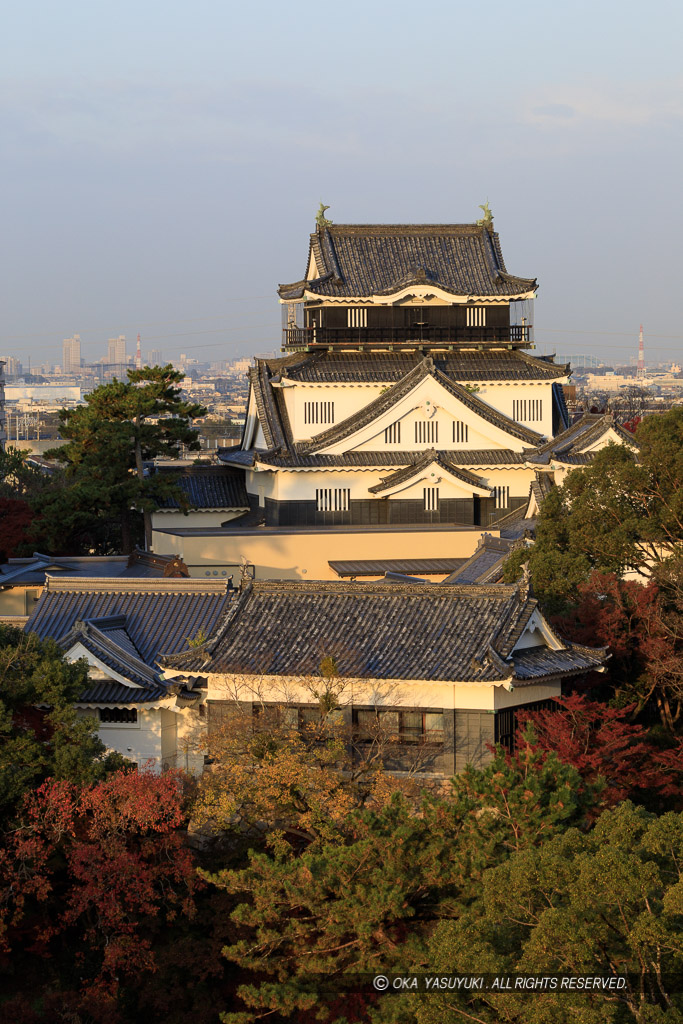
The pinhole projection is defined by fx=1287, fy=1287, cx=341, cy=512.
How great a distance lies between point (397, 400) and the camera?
3878 cm

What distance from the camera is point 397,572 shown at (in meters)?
33.8

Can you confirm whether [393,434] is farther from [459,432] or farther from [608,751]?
[608,751]

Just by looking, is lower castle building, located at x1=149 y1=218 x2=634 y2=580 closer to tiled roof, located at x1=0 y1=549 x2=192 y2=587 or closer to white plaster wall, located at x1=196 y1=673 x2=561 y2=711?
tiled roof, located at x1=0 y1=549 x2=192 y2=587

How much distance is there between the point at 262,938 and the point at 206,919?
1980mm

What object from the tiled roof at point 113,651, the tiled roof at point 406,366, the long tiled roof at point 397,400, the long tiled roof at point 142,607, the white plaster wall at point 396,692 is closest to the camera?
the white plaster wall at point 396,692

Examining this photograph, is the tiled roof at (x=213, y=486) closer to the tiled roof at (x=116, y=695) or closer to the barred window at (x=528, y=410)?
the barred window at (x=528, y=410)

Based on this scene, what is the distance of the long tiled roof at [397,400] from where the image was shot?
127ft

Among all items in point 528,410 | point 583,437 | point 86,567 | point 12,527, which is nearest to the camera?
point 86,567

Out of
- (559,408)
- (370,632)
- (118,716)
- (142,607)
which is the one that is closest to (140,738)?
(118,716)

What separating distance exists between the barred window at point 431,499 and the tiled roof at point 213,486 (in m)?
6.09

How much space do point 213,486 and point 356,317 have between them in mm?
7119

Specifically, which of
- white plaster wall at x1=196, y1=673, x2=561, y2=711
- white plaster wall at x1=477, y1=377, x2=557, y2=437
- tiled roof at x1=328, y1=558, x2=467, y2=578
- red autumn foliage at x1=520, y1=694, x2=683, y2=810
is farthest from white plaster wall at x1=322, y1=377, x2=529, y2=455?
red autumn foliage at x1=520, y1=694, x2=683, y2=810

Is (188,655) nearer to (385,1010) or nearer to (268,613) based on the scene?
(268,613)

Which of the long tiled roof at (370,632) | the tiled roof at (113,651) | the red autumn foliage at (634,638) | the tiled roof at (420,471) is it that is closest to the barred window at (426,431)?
the tiled roof at (420,471)
